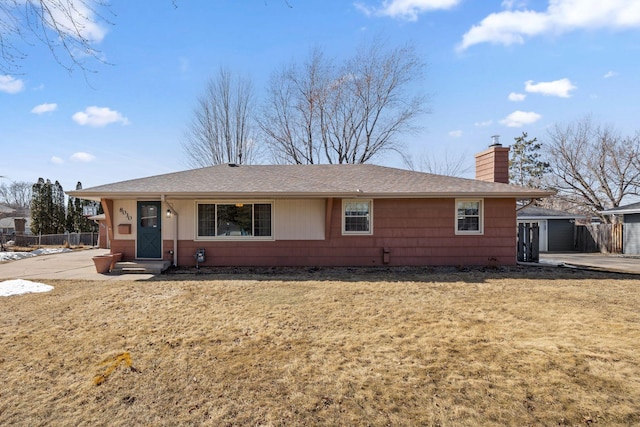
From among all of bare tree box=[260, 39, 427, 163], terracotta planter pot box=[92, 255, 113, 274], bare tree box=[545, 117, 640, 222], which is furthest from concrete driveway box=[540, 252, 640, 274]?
terracotta planter pot box=[92, 255, 113, 274]

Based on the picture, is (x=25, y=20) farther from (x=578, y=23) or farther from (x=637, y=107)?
(x=637, y=107)

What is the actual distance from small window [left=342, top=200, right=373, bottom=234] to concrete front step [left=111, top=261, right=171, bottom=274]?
5.21 meters

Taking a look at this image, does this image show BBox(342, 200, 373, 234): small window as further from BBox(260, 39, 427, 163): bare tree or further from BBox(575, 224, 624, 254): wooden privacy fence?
BBox(575, 224, 624, 254): wooden privacy fence

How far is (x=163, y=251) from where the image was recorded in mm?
9711

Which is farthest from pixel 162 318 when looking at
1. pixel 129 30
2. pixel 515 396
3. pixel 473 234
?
pixel 473 234

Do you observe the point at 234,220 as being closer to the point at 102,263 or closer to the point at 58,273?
the point at 102,263

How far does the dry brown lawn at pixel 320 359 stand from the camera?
2590 mm

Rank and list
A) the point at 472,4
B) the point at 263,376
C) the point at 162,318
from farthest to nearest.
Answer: the point at 472,4
the point at 162,318
the point at 263,376

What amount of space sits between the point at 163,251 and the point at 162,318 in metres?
5.26

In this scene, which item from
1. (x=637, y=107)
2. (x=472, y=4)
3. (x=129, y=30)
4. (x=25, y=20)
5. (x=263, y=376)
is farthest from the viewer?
(x=637, y=107)

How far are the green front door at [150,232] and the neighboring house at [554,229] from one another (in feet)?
55.2

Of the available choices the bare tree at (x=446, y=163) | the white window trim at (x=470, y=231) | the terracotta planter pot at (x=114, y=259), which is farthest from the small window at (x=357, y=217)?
the bare tree at (x=446, y=163)

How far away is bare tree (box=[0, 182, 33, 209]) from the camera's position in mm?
54594

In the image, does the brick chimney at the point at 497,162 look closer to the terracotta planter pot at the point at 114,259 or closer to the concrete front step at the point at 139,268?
the concrete front step at the point at 139,268
